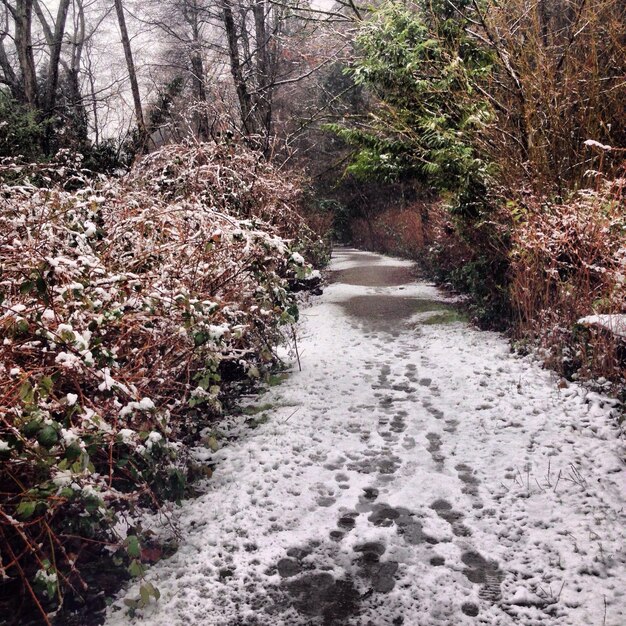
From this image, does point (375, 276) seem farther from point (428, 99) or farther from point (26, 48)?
point (26, 48)

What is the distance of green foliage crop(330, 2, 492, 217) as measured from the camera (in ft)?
20.9

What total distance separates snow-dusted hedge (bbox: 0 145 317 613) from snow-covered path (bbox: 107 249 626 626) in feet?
1.44

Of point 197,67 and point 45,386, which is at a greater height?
point 197,67

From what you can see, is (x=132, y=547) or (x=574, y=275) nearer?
(x=132, y=547)

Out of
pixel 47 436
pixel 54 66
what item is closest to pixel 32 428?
pixel 47 436

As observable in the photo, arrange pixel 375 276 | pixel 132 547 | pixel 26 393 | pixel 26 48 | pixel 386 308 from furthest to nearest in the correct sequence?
pixel 375 276 < pixel 26 48 < pixel 386 308 < pixel 132 547 < pixel 26 393

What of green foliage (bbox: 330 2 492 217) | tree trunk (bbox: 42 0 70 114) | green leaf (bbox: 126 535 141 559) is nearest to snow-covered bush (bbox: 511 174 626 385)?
green foliage (bbox: 330 2 492 217)

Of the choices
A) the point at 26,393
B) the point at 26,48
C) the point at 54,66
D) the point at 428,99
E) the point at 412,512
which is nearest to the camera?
the point at 26,393

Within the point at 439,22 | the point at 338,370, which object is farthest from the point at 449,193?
the point at 338,370

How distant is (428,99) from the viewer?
728 centimetres

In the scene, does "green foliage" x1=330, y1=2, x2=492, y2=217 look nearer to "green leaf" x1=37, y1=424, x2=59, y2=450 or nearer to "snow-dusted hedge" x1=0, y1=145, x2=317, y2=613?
"snow-dusted hedge" x1=0, y1=145, x2=317, y2=613

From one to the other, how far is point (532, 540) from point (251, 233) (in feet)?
8.32

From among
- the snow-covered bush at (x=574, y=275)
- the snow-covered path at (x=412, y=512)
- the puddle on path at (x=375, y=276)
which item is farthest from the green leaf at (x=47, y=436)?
the puddle on path at (x=375, y=276)

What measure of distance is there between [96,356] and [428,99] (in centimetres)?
670
